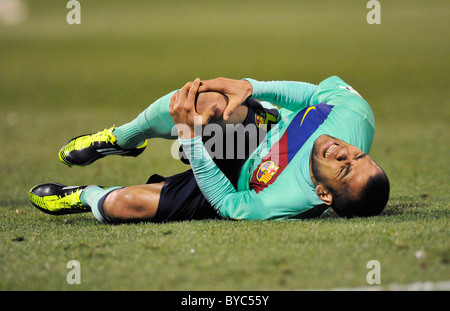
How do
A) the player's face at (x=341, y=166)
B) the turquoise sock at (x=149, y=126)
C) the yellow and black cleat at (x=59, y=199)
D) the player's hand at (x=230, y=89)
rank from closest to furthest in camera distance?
the player's face at (x=341, y=166)
the player's hand at (x=230, y=89)
the turquoise sock at (x=149, y=126)
the yellow and black cleat at (x=59, y=199)

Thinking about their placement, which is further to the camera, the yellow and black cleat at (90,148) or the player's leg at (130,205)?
the yellow and black cleat at (90,148)

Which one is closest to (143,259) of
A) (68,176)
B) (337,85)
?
(337,85)

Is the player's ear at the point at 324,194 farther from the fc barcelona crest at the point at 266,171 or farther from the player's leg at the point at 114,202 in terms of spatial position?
the player's leg at the point at 114,202

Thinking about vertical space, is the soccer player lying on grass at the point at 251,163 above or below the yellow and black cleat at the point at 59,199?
above

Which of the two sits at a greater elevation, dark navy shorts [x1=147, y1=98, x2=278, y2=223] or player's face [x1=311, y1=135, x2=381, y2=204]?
A: player's face [x1=311, y1=135, x2=381, y2=204]

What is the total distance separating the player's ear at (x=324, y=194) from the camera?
4074 mm

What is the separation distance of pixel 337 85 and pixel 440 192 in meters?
1.69

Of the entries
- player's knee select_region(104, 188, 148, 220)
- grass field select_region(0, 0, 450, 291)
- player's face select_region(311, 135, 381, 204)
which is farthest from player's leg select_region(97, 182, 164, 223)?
player's face select_region(311, 135, 381, 204)

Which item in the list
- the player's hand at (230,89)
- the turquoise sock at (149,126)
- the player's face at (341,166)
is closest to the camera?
the player's face at (341,166)

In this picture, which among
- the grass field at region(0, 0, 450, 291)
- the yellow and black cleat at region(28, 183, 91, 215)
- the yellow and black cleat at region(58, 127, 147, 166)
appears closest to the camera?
the grass field at region(0, 0, 450, 291)

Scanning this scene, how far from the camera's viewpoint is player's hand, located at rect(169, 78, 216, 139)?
413cm

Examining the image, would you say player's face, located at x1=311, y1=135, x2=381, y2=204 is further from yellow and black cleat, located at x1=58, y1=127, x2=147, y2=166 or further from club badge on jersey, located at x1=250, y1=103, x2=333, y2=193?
yellow and black cleat, located at x1=58, y1=127, x2=147, y2=166

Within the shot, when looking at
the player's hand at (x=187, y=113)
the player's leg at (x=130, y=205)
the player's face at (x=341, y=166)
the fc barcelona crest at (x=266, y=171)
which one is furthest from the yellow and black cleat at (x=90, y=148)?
→ the player's face at (x=341, y=166)

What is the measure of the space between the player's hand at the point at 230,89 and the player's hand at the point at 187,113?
100 millimetres
